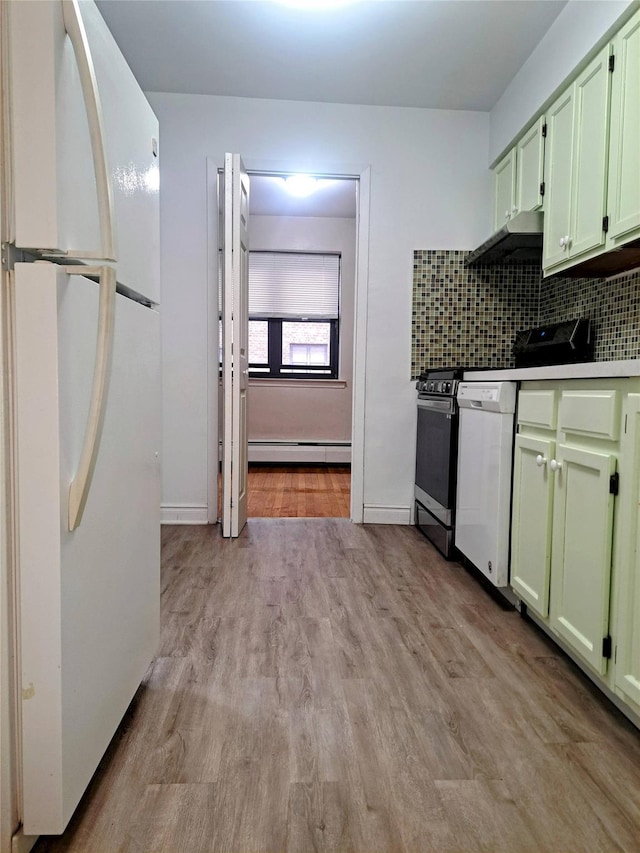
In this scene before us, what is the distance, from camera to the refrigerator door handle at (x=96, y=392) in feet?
3.07

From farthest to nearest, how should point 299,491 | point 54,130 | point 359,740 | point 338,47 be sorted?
1. point 299,491
2. point 338,47
3. point 359,740
4. point 54,130

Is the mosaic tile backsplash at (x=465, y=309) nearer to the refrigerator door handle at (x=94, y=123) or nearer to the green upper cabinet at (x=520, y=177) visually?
the green upper cabinet at (x=520, y=177)

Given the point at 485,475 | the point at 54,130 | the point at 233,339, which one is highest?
the point at 54,130

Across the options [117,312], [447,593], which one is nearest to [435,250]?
[447,593]

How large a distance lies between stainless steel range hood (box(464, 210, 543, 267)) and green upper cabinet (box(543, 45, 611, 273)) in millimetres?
138

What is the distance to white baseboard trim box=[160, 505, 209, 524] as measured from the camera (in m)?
3.35

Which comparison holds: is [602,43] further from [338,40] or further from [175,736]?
[175,736]

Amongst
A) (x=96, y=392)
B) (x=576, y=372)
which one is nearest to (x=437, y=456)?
(x=576, y=372)

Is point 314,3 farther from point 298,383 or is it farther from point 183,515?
point 298,383

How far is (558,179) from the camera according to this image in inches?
93.0

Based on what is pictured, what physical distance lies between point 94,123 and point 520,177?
2476 millimetres

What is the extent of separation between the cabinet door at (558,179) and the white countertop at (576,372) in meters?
0.60

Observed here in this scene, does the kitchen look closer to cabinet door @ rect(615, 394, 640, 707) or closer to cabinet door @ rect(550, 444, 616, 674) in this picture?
cabinet door @ rect(550, 444, 616, 674)

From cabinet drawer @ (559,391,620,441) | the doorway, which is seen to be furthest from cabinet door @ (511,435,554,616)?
the doorway
